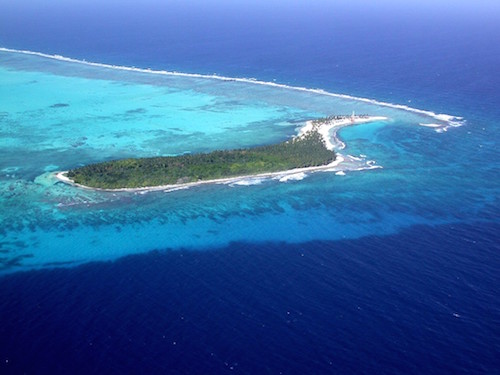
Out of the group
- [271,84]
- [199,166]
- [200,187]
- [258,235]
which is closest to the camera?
[258,235]

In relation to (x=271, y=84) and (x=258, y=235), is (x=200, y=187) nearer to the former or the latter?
(x=258, y=235)

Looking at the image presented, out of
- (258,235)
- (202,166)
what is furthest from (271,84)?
(258,235)

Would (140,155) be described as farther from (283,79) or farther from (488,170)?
(283,79)

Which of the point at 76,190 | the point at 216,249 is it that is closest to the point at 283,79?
the point at 76,190

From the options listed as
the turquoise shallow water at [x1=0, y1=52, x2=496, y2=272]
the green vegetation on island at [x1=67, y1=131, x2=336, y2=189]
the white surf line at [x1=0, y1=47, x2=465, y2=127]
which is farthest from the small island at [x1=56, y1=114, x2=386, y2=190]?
the white surf line at [x1=0, y1=47, x2=465, y2=127]

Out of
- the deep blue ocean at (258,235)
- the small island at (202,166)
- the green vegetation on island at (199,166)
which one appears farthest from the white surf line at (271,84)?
→ the green vegetation on island at (199,166)

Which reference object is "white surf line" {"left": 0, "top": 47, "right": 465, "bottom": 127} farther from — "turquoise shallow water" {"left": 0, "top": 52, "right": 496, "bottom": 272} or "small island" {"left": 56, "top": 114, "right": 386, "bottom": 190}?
"small island" {"left": 56, "top": 114, "right": 386, "bottom": 190}
